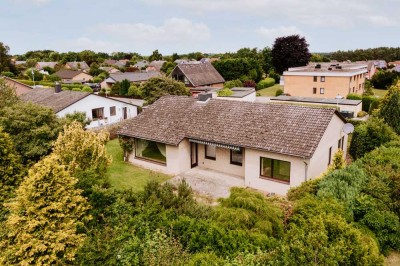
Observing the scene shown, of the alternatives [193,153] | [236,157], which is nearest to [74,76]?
[193,153]

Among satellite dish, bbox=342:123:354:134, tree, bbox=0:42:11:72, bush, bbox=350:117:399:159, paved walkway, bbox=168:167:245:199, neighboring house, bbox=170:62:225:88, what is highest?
tree, bbox=0:42:11:72

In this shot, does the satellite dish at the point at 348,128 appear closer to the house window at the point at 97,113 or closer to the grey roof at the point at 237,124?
the grey roof at the point at 237,124

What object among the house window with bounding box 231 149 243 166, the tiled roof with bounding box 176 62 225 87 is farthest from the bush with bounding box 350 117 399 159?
the tiled roof with bounding box 176 62 225 87

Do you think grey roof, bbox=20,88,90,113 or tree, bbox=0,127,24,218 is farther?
grey roof, bbox=20,88,90,113

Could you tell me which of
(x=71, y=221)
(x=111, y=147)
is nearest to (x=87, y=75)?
(x=111, y=147)

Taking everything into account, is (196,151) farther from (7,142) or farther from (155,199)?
(7,142)

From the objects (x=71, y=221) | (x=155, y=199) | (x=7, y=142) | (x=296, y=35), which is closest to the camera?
A: (x=71, y=221)

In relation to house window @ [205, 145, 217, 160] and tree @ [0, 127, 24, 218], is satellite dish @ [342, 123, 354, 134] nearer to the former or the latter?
house window @ [205, 145, 217, 160]
